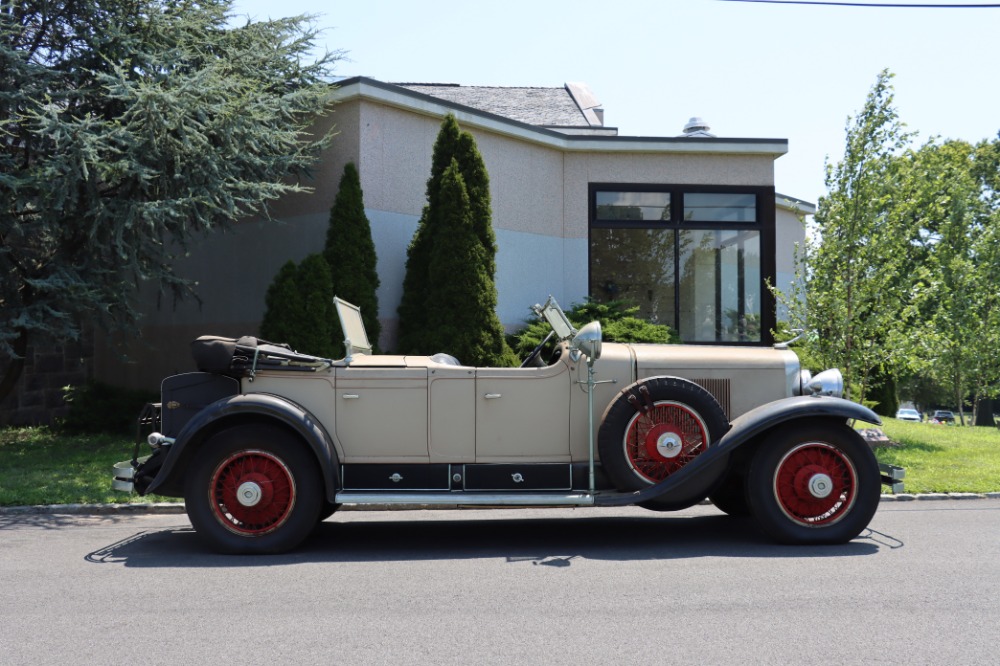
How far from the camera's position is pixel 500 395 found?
6.41 meters

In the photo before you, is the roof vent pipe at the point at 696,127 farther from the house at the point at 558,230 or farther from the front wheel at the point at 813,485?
the front wheel at the point at 813,485

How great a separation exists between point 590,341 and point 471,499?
1366 mm

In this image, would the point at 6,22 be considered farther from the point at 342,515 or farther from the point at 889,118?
the point at 889,118

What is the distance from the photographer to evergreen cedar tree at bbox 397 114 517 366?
40.8 feet

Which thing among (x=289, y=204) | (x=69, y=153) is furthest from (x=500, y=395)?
(x=289, y=204)

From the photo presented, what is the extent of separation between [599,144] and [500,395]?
33.0 ft

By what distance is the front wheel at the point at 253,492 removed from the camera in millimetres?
6156

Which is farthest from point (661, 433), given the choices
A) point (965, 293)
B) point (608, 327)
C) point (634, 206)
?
point (965, 293)

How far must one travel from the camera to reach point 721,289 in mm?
16531

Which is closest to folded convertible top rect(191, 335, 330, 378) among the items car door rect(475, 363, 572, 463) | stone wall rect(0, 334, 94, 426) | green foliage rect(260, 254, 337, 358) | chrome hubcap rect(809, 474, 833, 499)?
car door rect(475, 363, 572, 463)

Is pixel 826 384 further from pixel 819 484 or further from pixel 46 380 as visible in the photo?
pixel 46 380

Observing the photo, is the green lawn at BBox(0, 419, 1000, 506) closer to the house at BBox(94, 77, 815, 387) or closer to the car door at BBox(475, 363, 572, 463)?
the house at BBox(94, 77, 815, 387)

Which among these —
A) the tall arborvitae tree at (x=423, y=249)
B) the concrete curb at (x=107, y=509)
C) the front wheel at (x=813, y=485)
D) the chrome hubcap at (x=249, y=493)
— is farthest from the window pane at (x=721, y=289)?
the chrome hubcap at (x=249, y=493)

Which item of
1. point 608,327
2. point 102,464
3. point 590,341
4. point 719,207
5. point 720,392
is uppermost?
point 719,207
